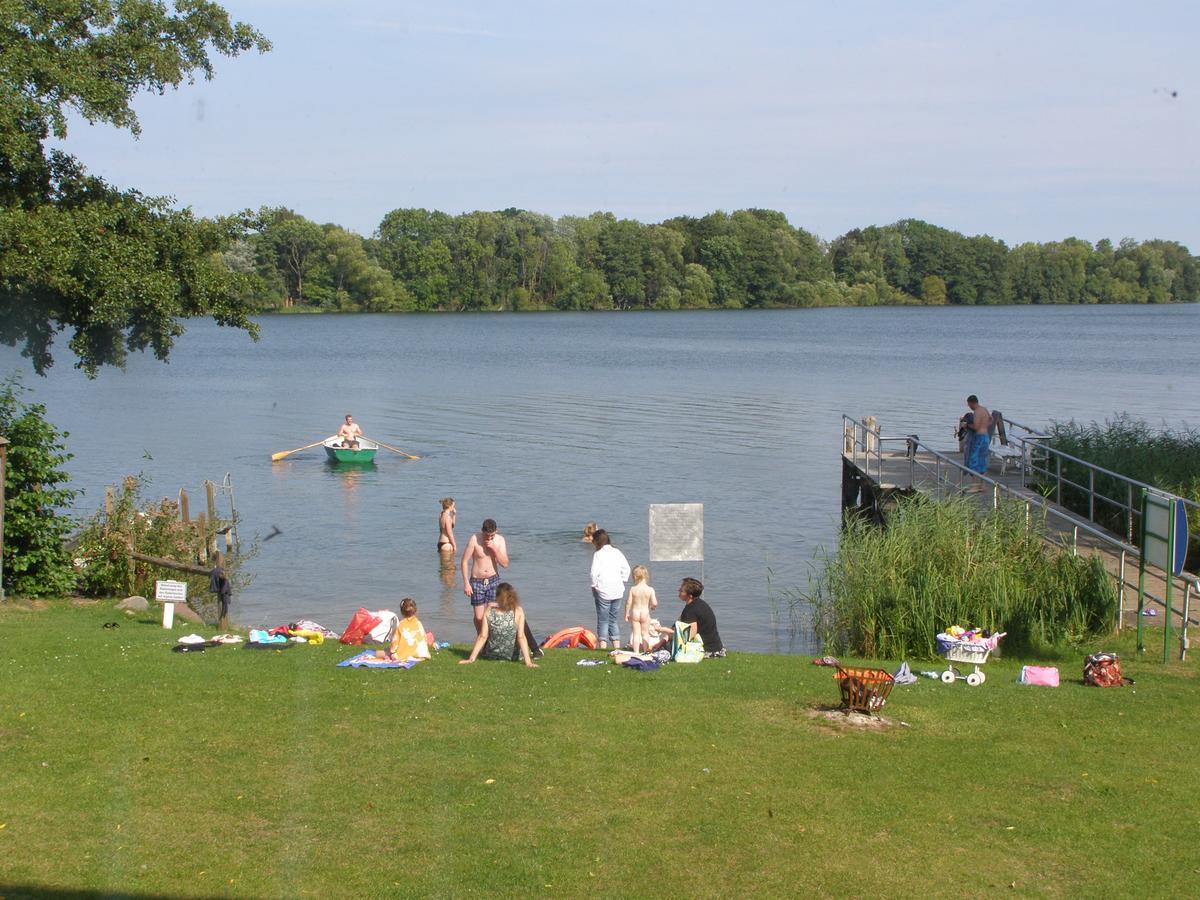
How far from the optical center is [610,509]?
31797mm

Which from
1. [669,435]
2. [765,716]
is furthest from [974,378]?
[765,716]

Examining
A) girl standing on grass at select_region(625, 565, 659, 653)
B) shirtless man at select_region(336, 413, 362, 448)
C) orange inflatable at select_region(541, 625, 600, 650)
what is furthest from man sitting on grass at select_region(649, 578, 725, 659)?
shirtless man at select_region(336, 413, 362, 448)

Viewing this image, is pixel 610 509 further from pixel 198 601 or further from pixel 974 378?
pixel 974 378

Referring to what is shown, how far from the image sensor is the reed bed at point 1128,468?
20.4 meters

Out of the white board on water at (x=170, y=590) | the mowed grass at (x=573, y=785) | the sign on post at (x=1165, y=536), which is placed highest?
the sign on post at (x=1165, y=536)

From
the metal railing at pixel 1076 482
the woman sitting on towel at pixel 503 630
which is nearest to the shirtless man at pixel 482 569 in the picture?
the woman sitting on towel at pixel 503 630

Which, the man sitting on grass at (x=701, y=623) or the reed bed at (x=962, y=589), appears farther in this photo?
the reed bed at (x=962, y=589)

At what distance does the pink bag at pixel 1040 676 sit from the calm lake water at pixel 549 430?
5.97 m

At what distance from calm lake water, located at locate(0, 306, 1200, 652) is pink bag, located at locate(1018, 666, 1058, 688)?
235 inches

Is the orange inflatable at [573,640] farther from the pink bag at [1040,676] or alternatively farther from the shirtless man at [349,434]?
the shirtless man at [349,434]

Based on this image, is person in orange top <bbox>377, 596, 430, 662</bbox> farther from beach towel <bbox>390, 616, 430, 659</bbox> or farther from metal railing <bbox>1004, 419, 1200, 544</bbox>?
metal railing <bbox>1004, 419, 1200, 544</bbox>

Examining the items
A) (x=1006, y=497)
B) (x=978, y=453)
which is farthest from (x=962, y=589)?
(x=978, y=453)

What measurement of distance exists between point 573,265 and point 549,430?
105 metres

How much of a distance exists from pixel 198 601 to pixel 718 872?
48.0 feet
